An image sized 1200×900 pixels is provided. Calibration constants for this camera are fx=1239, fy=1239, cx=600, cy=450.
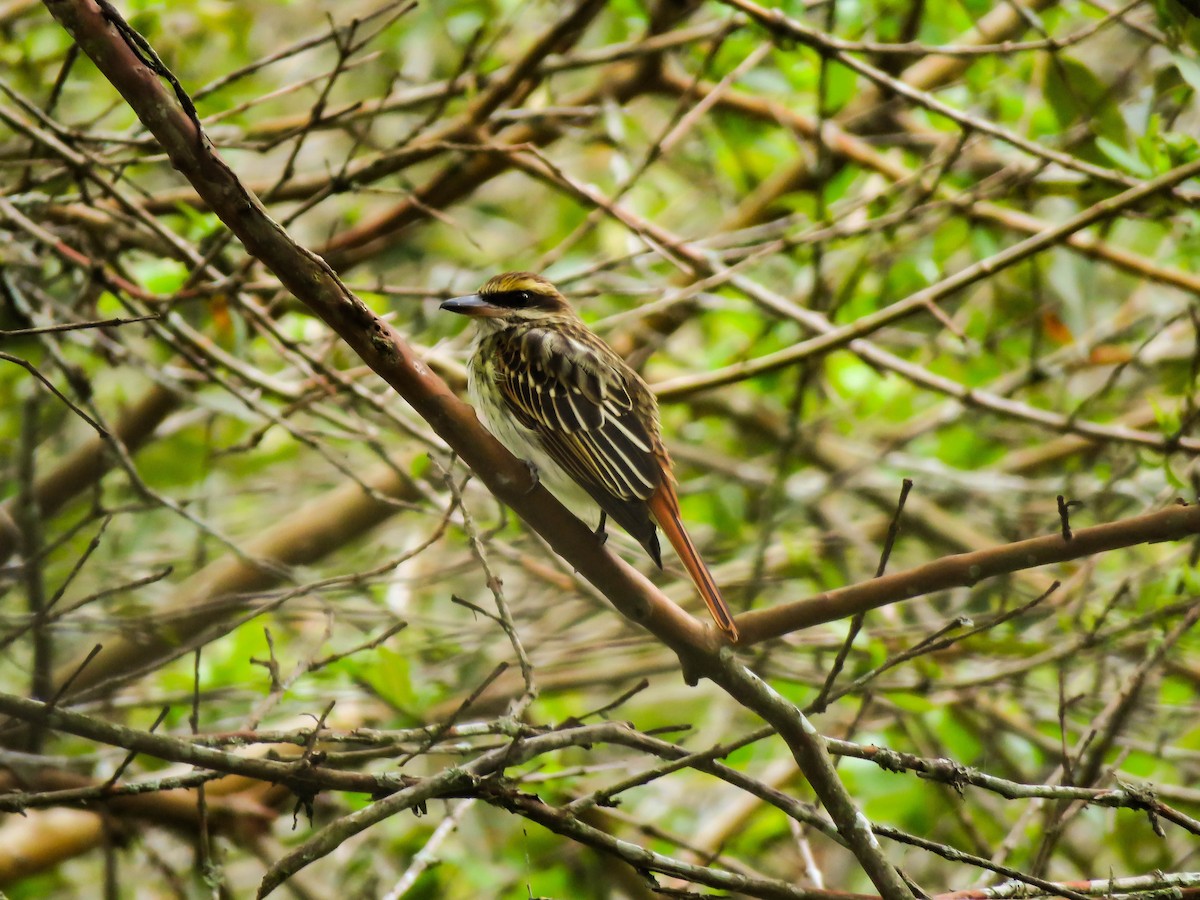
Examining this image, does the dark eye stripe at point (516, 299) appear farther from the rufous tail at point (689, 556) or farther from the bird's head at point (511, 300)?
the rufous tail at point (689, 556)

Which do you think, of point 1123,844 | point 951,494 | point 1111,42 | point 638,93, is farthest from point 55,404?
point 1111,42

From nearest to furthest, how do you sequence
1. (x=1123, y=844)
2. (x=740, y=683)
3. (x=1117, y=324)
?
1. (x=740, y=683)
2. (x=1123, y=844)
3. (x=1117, y=324)

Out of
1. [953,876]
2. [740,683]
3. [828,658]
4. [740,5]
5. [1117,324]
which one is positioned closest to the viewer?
[740,683]

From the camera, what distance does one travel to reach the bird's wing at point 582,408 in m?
3.79

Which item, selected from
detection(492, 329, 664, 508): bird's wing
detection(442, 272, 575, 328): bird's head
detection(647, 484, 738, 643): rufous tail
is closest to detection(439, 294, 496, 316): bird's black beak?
detection(442, 272, 575, 328): bird's head

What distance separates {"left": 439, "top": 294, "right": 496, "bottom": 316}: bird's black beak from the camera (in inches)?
169

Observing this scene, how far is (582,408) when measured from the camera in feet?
13.1

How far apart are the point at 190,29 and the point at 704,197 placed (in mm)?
3563

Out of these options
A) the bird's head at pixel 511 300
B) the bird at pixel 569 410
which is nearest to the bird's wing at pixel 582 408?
the bird at pixel 569 410

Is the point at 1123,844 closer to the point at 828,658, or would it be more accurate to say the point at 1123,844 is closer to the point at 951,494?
the point at 828,658

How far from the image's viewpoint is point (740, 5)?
4.35 metres

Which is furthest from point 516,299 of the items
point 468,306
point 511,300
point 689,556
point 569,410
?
point 689,556

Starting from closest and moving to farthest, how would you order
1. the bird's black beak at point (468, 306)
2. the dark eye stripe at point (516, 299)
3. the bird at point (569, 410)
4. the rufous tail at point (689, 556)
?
the rufous tail at point (689, 556)
the bird at point (569, 410)
the bird's black beak at point (468, 306)
the dark eye stripe at point (516, 299)

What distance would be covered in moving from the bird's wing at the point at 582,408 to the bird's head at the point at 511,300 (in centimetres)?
14
